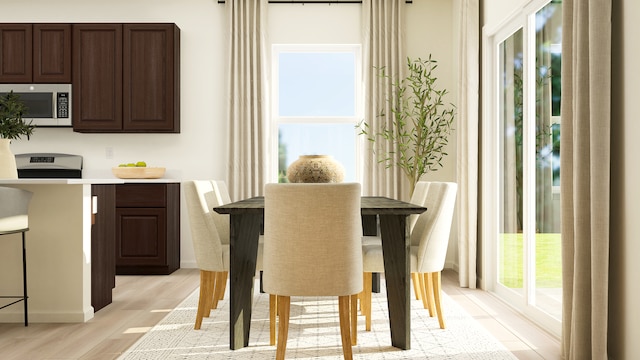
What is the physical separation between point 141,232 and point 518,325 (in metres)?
3.48

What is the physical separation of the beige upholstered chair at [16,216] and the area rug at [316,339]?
88 centimetres

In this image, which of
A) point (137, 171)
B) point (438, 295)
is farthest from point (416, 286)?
point (137, 171)

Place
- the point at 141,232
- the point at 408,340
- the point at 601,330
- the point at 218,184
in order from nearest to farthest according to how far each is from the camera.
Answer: the point at 601,330 → the point at 408,340 → the point at 218,184 → the point at 141,232

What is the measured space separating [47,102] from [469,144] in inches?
158

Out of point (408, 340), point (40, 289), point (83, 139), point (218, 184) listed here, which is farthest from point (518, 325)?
point (83, 139)

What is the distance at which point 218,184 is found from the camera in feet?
13.5

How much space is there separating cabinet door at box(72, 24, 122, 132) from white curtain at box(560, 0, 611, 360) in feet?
13.8

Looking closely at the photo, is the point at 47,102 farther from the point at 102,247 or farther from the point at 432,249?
the point at 432,249

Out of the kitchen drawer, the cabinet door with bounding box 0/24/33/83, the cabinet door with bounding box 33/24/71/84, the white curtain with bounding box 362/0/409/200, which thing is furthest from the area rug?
the cabinet door with bounding box 0/24/33/83

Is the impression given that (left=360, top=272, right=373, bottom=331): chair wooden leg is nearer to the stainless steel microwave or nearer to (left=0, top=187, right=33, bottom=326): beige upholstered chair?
(left=0, top=187, right=33, bottom=326): beige upholstered chair

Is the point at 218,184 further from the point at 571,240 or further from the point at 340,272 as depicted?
the point at 571,240

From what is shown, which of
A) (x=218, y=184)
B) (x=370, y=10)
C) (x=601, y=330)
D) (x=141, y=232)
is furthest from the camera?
(x=370, y=10)

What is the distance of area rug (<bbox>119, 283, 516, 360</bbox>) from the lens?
9.39 feet

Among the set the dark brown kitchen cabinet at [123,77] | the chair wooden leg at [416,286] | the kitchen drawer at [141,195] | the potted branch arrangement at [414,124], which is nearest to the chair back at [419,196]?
the chair wooden leg at [416,286]
